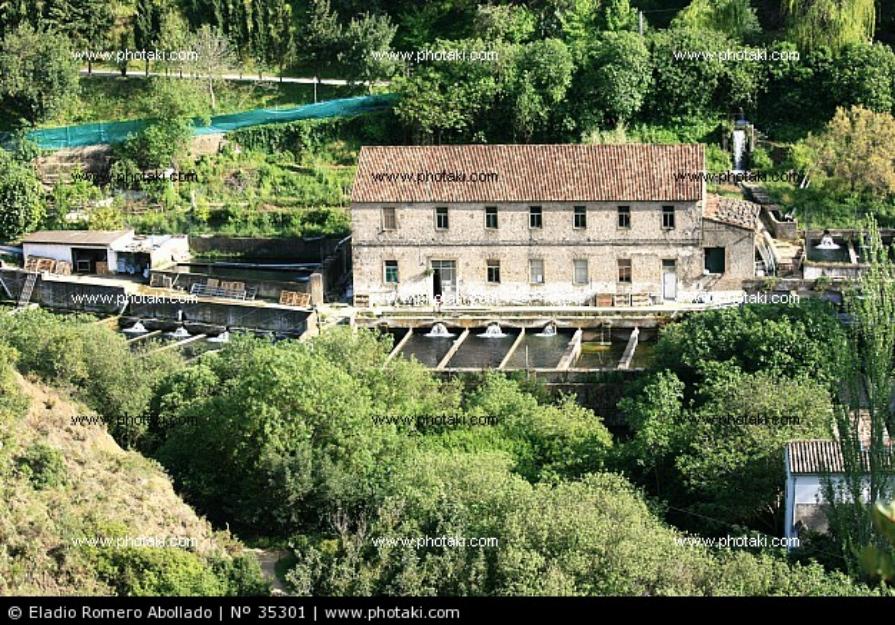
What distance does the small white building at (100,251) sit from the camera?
4712cm

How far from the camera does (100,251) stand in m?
47.4

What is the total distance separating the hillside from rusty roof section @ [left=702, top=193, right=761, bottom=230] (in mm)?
22197

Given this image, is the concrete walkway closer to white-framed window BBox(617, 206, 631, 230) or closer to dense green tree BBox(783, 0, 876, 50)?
dense green tree BBox(783, 0, 876, 50)

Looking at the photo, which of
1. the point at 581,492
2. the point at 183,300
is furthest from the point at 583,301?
the point at 581,492

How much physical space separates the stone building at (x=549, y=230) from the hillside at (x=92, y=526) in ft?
62.0

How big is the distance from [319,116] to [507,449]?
28507mm

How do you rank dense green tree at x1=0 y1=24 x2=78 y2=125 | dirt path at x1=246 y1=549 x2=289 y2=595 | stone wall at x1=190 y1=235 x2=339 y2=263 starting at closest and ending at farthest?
dirt path at x1=246 y1=549 x2=289 y2=595
stone wall at x1=190 y1=235 x2=339 y2=263
dense green tree at x1=0 y1=24 x2=78 y2=125

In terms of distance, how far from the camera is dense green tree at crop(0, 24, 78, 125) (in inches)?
2169

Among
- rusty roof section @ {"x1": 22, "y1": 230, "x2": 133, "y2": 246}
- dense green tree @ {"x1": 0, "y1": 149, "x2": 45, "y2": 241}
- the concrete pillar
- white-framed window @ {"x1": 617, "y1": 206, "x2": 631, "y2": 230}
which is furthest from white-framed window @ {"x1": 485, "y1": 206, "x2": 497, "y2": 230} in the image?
dense green tree @ {"x1": 0, "y1": 149, "x2": 45, "y2": 241}

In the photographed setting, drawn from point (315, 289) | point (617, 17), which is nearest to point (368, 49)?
point (617, 17)

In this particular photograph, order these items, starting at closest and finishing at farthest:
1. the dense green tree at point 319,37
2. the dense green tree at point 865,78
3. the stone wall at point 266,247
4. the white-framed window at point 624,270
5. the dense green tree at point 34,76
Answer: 1. the white-framed window at point 624,270
2. the stone wall at point 266,247
3. the dense green tree at point 865,78
4. the dense green tree at point 34,76
5. the dense green tree at point 319,37

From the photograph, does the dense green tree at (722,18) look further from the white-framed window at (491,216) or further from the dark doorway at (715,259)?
the white-framed window at (491,216)

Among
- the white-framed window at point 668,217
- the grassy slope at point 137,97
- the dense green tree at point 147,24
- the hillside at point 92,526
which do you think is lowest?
the hillside at point 92,526

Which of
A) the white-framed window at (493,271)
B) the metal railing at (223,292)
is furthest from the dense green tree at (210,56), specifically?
the white-framed window at (493,271)
